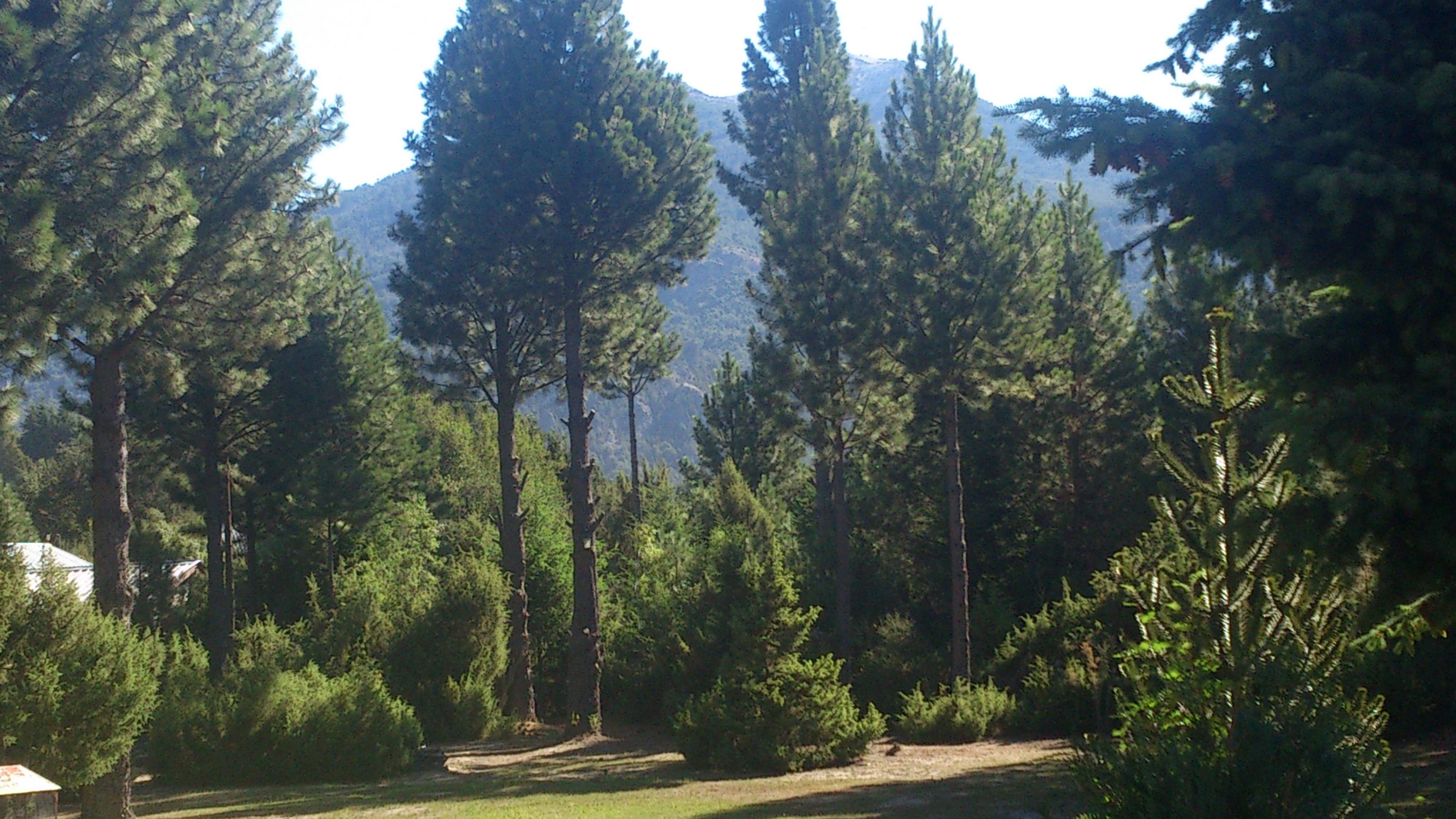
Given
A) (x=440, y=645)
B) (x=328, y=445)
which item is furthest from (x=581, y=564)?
(x=328, y=445)

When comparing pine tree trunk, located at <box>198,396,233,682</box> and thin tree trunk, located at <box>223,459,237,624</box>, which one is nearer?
pine tree trunk, located at <box>198,396,233,682</box>

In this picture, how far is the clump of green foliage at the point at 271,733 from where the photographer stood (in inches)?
704

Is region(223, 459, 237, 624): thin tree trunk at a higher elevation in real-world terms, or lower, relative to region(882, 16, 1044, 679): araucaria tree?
lower

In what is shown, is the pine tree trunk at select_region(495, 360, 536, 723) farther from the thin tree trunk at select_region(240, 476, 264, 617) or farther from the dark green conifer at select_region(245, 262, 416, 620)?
the thin tree trunk at select_region(240, 476, 264, 617)

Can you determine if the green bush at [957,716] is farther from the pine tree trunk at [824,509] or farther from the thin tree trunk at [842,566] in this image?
the pine tree trunk at [824,509]

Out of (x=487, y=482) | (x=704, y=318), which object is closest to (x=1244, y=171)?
(x=487, y=482)

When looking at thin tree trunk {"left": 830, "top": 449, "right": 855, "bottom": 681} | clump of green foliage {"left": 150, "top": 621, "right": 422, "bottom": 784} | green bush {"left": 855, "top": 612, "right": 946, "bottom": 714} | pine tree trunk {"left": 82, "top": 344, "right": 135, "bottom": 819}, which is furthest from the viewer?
green bush {"left": 855, "top": 612, "right": 946, "bottom": 714}

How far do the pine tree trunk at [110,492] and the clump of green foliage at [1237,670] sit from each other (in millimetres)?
11728

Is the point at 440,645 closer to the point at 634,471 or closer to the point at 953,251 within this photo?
the point at 953,251

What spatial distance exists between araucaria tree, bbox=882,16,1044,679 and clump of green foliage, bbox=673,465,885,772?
5.42 m

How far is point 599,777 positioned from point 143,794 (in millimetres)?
6868

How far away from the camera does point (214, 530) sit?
2586cm

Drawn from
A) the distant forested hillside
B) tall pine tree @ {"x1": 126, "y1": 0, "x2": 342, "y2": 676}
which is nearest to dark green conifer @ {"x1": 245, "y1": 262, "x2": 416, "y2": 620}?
tall pine tree @ {"x1": 126, "y1": 0, "x2": 342, "y2": 676}

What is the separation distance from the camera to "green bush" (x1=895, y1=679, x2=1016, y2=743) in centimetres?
1955
